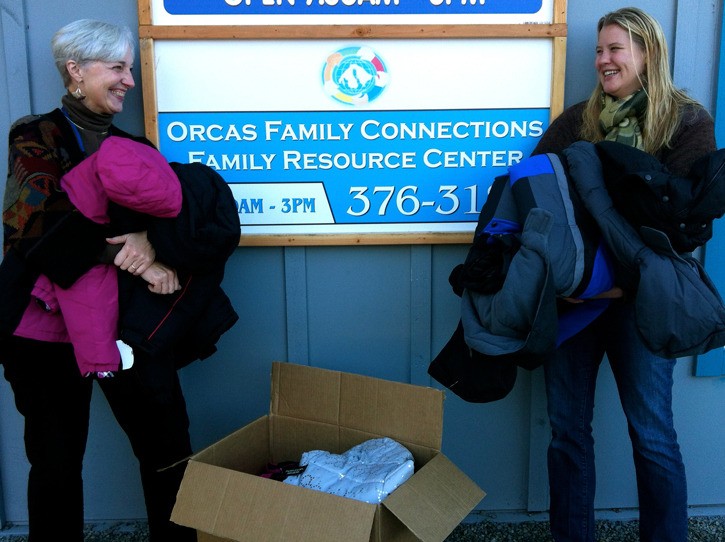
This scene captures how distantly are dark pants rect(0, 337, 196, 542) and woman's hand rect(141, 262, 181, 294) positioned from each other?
213 mm

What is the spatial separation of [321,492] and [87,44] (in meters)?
1.43

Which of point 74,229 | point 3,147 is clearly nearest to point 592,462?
point 74,229

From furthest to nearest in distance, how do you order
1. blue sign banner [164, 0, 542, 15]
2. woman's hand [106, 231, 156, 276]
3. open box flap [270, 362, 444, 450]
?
blue sign banner [164, 0, 542, 15] → open box flap [270, 362, 444, 450] → woman's hand [106, 231, 156, 276]

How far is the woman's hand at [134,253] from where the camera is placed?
1829 millimetres

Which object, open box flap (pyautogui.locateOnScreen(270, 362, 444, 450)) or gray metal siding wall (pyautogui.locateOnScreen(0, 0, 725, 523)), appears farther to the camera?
gray metal siding wall (pyautogui.locateOnScreen(0, 0, 725, 523))

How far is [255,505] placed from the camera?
5.88 feet

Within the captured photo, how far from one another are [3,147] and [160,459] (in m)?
1.22

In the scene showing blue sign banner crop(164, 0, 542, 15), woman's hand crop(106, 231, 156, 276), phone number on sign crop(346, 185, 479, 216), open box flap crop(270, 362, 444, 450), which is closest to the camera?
woman's hand crop(106, 231, 156, 276)

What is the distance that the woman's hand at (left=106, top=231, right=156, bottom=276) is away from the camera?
72.0 inches

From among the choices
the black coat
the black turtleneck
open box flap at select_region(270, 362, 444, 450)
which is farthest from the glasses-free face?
the black turtleneck

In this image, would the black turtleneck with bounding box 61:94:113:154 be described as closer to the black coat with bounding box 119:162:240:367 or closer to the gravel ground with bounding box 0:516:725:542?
the black coat with bounding box 119:162:240:367

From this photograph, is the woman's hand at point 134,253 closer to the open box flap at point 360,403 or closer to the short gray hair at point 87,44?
the short gray hair at point 87,44

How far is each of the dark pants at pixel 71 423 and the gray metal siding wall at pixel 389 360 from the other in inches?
Result: 15.7

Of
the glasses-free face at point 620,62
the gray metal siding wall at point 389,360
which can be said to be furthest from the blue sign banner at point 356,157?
the glasses-free face at point 620,62
